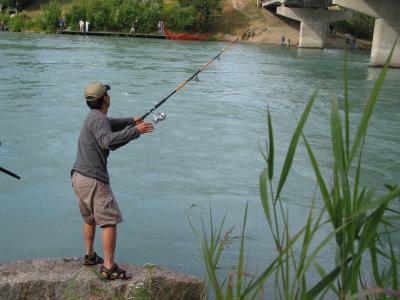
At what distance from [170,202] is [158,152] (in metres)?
2.87

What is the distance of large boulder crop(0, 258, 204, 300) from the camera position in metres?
4.04

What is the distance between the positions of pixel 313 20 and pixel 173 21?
43.8ft

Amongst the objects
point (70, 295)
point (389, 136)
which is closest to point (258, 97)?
point (389, 136)

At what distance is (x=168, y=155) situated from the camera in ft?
33.8

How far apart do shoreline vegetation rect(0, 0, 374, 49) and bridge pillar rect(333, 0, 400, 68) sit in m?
21.9

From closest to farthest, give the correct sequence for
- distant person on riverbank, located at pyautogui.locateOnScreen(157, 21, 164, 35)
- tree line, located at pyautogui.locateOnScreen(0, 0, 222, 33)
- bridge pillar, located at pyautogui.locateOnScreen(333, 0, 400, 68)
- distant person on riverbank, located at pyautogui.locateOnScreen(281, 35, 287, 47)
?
bridge pillar, located at pyautogui.locateOnScreen(333, 0, 400, 68)
distant person on riverbank, located at pyautogui.locateOnScreen(281, 35, 287, 47)
distant person on riverbank, located at pyautogui.locateOnScreen(157, 21, 164, 35)
tree line, located at pyautogui.locateOnScreen(0, 0, 222, 33)

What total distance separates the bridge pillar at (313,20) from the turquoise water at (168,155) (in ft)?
86.4

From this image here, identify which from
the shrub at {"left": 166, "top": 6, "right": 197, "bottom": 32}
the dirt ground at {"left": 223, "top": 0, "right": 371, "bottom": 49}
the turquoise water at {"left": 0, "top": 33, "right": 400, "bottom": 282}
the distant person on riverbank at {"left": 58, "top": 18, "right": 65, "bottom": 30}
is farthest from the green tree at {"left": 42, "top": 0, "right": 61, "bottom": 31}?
the turquoise water at {"left": 0, "top": 33, "right": 400, "bottom": 282}

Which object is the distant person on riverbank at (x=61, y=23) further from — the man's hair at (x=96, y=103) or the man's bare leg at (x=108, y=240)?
the man's bare leg at (x=108, y=240)

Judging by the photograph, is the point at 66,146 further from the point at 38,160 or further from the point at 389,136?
the point at 389,136

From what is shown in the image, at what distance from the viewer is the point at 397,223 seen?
23.1 ft

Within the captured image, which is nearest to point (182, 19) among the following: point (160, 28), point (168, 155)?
point (160, 28)

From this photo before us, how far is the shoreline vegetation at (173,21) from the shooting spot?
53.7 metres

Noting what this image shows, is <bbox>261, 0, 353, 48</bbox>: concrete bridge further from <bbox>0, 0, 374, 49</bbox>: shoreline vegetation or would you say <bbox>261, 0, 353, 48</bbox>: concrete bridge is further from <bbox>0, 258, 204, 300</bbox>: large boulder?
<bbox>0, 258, 204, 300</bbox>: large boulder
